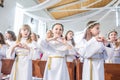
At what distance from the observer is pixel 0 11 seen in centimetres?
632

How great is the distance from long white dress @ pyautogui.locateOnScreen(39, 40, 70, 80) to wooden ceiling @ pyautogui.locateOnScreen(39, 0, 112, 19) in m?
5.50

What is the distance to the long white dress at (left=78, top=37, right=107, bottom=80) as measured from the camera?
9.38 ft

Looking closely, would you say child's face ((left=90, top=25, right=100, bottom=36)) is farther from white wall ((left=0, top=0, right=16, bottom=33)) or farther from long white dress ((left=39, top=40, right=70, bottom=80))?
white wall ((left=0, top=0, right=16, bottom=33))

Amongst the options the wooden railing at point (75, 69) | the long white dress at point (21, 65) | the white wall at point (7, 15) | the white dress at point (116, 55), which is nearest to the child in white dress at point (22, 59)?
the long white dress at point (21, 65)

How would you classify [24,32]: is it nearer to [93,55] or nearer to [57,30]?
[57,30]

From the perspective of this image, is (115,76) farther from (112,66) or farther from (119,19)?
(119,19)

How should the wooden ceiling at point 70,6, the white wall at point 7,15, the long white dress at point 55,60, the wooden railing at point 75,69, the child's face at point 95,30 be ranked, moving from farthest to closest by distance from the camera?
1. the wooden ceiling at point 70,6
2. the white wall at point 7,15
3. the wooden railing at point 75,69
4. the child's face at point 95,30
5. the long white dress at point 55,60

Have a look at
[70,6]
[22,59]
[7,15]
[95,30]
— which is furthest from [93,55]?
[70,6]

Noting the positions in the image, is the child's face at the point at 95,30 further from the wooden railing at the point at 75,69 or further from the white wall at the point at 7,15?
the white wall at the point at 7,15

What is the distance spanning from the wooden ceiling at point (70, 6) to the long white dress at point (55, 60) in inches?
217

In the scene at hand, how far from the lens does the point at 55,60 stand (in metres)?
2.85

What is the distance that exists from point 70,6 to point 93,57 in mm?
7701

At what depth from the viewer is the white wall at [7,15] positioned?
21.1ft

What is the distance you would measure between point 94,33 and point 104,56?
35 centimetres
